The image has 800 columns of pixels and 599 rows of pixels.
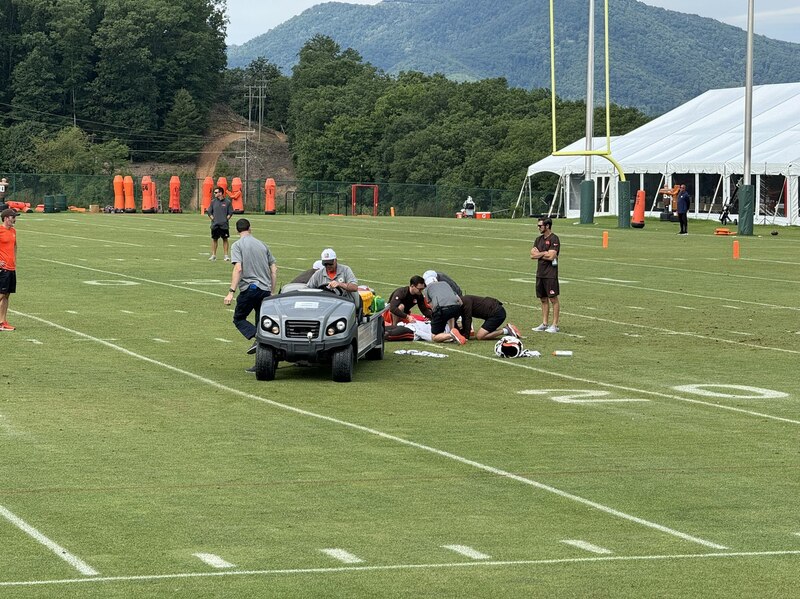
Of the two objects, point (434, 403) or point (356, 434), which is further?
point (434, 403)

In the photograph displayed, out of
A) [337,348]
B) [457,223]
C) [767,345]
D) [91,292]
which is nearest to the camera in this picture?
[337,348]

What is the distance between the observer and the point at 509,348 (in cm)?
2183

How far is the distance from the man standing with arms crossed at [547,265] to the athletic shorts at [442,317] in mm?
2103

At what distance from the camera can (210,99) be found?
177875 millimetres

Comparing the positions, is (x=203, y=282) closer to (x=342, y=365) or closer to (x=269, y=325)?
(x=269, y=325)

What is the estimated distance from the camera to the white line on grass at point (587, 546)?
10516mm

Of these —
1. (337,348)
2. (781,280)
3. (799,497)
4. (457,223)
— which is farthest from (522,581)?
(457,223)

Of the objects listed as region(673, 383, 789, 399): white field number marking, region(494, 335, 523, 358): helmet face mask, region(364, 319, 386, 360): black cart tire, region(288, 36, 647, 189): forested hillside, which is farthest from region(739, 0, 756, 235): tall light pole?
region(288, 36, 647, 189): forested hillside

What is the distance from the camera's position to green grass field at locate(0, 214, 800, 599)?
9961 mm

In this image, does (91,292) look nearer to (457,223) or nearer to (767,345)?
(767,345)

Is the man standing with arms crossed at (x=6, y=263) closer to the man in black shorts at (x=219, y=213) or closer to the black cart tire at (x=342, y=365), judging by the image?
the black cart tire at (x=342, y=365)

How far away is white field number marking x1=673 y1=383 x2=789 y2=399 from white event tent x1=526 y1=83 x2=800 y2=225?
4765 centimetres

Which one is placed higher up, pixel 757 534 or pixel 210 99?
pixel 210 99

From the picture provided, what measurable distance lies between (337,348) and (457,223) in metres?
57.4
